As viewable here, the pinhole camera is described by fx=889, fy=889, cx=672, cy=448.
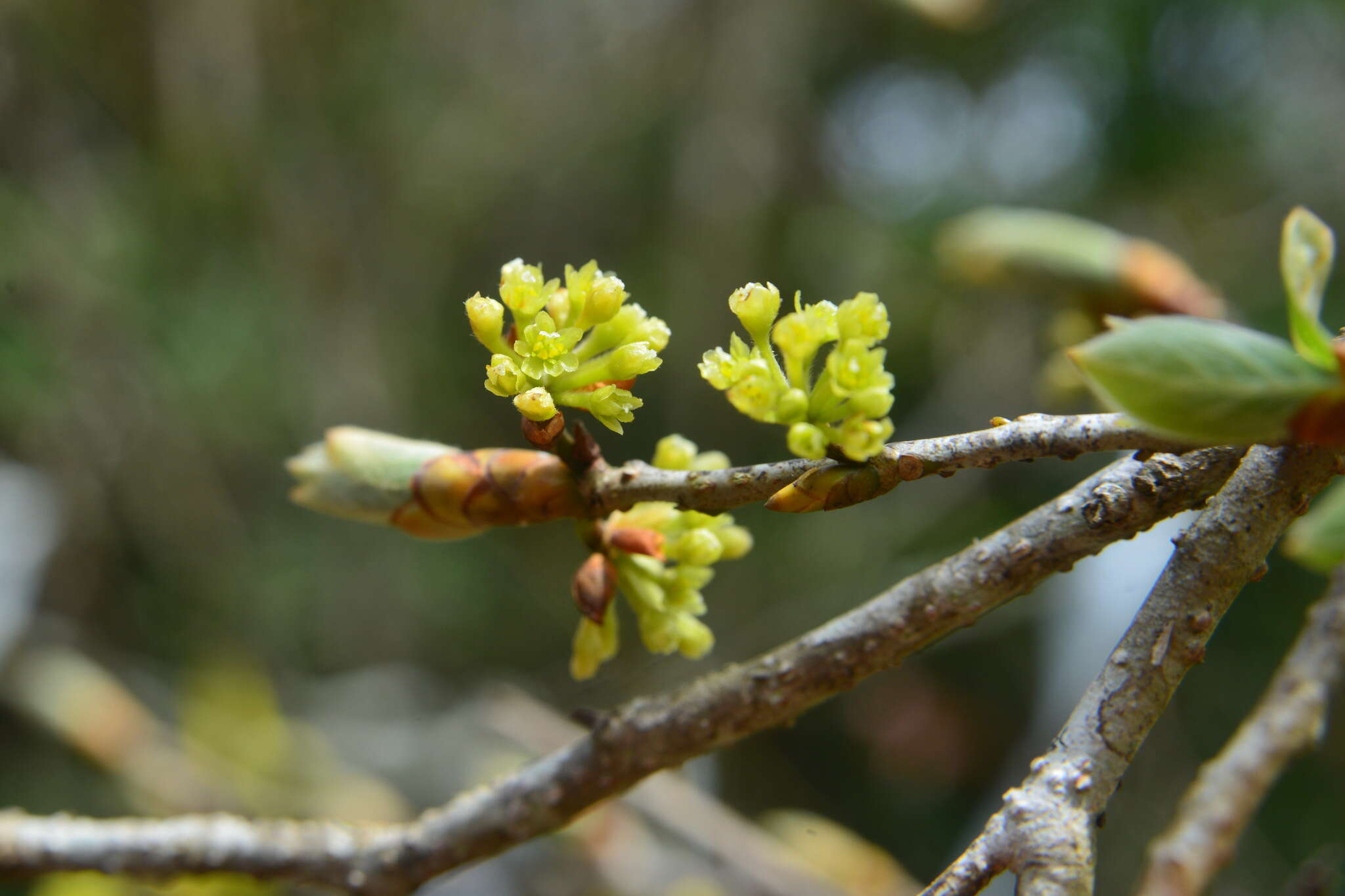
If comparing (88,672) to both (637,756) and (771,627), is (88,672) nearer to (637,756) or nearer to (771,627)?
(771,627)

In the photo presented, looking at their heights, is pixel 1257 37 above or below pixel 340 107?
below

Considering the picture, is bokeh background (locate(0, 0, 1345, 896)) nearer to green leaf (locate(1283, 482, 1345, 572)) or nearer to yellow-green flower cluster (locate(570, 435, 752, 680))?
yellow-green flower cluster (locate(570, 435, 752, 680))

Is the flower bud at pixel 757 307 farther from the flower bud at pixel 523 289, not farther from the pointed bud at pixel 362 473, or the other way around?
the pointed bud at pixel 362 473

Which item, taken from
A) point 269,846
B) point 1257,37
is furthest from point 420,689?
point 1257,37

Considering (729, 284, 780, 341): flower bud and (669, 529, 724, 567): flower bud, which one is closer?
(729, 284, 780, 341): flower bud

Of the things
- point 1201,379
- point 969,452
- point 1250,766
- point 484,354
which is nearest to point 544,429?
point 969,452

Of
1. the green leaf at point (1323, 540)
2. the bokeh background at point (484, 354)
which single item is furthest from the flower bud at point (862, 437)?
the bokeh background at point (484, 354)

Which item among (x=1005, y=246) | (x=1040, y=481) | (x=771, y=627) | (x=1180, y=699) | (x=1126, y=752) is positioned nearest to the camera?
(x=1126, y=752)

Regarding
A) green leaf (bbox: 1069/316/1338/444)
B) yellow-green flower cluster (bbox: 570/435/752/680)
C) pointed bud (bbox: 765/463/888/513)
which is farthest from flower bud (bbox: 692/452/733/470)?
green leaf (bbox: 1069/316/1338/444)

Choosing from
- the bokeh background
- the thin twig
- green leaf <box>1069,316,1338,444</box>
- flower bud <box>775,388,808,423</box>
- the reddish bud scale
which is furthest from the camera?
the bokeh background
